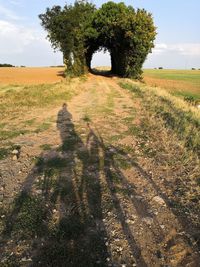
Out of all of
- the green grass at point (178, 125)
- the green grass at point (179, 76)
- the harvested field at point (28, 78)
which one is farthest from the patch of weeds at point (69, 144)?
the green grass at point (179, 76)

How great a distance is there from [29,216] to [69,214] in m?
0.68

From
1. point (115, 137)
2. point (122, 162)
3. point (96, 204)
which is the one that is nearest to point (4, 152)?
point (122, 162)

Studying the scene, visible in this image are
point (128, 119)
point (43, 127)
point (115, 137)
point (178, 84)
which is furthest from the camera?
point (178, 84)

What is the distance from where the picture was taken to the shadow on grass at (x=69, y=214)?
4.84m

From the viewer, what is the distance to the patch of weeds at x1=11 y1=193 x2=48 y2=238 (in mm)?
5402

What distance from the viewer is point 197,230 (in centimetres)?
562

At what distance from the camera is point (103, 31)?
46719mm

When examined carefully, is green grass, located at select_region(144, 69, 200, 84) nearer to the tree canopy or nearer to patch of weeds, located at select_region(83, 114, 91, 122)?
the tree canopy

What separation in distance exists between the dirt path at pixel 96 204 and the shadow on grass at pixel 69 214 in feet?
0.05

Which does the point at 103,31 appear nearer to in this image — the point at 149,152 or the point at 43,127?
the point at 43,127

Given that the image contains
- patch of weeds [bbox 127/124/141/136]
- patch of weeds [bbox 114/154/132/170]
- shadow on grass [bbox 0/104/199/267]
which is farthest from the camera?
patch of weeds [bbox 127/124/141/136]

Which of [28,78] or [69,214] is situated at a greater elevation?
[69,214]

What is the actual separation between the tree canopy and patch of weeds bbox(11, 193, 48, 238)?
124 ft

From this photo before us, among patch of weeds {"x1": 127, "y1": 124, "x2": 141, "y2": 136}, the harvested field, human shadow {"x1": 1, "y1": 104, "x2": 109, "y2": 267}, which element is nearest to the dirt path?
human shadow {"x1": 1, "y1": 104, "x2": 109, "y2": 267}
